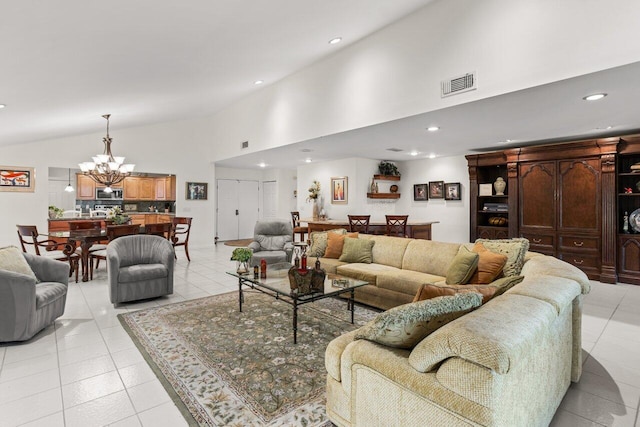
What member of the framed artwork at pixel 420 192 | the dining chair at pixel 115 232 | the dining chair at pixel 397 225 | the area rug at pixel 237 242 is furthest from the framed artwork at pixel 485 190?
the dining chair at pixel 115 232

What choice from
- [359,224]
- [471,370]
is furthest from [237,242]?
[471,370]

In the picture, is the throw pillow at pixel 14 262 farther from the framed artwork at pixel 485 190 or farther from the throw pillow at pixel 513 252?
the framed artwork at pixel 485 190

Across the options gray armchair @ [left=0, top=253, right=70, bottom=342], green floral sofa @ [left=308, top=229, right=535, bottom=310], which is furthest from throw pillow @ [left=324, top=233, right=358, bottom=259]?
gray armchair @ [left=0, top=253, right=70, bottom=342]

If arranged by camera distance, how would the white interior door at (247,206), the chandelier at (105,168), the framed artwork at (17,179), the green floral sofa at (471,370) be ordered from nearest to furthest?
the green floral sofa at (471,370) → the chandelier at (105,168) → the framed artwork at (17,179) → the white interior door at (247,206)

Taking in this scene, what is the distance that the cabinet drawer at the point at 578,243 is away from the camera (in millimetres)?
5484

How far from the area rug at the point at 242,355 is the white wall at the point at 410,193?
4.04 meters

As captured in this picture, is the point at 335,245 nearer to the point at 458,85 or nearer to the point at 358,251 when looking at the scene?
the point at 358,251

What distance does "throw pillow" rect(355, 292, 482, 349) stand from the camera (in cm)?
158

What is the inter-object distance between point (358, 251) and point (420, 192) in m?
4.37

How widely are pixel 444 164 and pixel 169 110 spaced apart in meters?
6.27

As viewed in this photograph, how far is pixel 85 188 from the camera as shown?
7.74 meters

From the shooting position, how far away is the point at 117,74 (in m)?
3.97

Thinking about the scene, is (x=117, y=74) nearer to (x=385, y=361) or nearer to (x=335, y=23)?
(x=335, y=23)

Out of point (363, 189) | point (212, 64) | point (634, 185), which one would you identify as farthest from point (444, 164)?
point (212, 64)
